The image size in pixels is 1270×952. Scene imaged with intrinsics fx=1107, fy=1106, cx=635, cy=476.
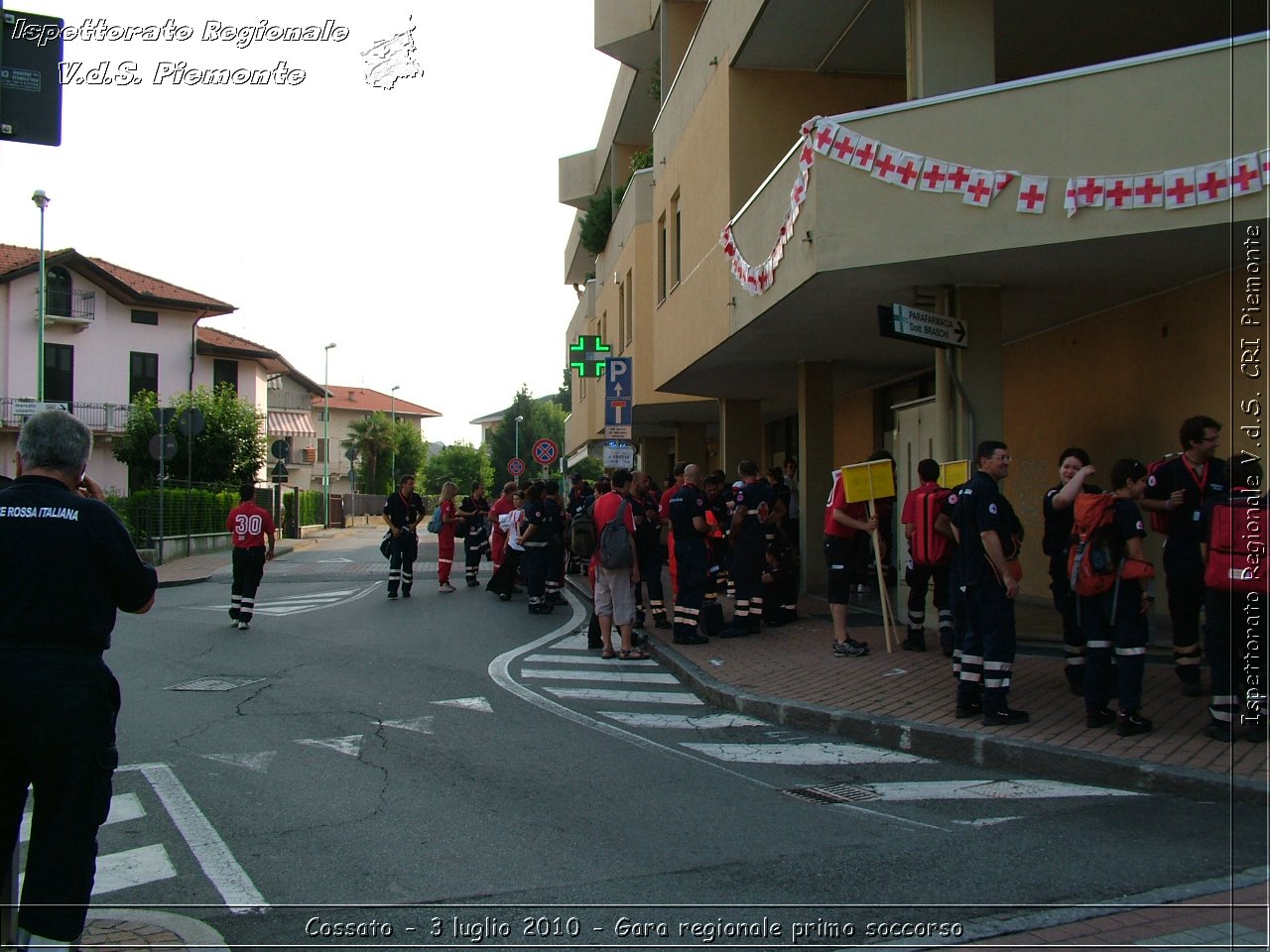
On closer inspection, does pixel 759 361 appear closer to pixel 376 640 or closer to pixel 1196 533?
pixel 376 640

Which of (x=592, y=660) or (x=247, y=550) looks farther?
(x=247, y=550)

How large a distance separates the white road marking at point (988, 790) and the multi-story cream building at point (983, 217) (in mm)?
4785

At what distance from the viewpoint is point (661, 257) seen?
898 inches

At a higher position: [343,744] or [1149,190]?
[1149,190]

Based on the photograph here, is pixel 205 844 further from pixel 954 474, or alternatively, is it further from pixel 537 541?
pixel 537 541

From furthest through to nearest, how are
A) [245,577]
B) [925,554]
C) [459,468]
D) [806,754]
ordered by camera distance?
[459,468], [245,577], [925,554], [806,754]

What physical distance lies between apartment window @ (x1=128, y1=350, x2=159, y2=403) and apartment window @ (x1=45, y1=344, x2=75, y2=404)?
98.8 inches

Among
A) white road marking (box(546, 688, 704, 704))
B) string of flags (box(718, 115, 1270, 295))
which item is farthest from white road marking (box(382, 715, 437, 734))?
string of flags (box(718, 115, 1270, 295))

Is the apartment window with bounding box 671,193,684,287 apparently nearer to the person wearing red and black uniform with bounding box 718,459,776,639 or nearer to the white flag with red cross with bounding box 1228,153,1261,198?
the person wearing red and black uniform with bounding box 718,459,776,639

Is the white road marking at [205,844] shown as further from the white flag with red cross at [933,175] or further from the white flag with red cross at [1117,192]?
the white flag with red cross at [1117,192]

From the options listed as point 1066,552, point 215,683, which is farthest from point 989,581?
point 215,683

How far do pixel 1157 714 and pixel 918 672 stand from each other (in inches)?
93.3

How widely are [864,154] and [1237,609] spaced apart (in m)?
5.64

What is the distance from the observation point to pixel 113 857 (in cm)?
522
